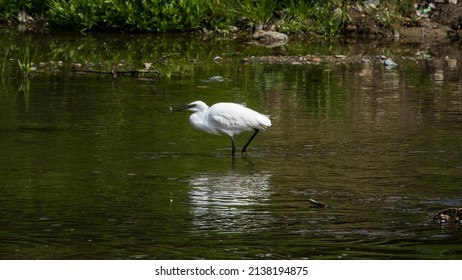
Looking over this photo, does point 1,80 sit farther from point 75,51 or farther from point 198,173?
point 198,173

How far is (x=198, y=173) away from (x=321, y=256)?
3505 millimetres

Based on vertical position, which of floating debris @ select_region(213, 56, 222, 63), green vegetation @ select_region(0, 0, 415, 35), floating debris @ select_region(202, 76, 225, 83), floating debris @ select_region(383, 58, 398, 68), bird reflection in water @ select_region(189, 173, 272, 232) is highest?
green vegetation @ select_region(0, 0, 415, 35)

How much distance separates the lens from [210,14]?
88.0 ft

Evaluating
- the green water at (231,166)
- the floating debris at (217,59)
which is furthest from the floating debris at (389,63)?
the floating debris at (217,59)

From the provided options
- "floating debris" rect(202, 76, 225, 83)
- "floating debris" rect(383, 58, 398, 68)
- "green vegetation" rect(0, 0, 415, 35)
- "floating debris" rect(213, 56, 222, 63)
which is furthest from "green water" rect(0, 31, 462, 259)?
"green vegetation" rect(0, 0, 415, 35)

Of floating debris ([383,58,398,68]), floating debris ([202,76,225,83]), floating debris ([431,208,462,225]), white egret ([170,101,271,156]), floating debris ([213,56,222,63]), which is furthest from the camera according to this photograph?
floating debris ([213,56,222,63])

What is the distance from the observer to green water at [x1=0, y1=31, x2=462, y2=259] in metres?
9.44

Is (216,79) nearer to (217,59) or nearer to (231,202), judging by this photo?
(217,59)

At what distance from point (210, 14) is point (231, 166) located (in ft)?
47.1

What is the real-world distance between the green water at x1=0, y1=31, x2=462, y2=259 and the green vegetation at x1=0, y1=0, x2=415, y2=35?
481 cm

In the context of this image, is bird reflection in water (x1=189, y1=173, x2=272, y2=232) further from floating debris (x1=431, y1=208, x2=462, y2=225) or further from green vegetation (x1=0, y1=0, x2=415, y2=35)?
green vegetation (x1=0, y1=0, x2=415, y2=35)

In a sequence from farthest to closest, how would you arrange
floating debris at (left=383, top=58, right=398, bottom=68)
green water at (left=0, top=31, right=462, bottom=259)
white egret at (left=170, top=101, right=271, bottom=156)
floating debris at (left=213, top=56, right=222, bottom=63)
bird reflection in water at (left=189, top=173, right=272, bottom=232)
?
floating debris at (left=213, top=56, right=222, bottom=63) < floating debris at (left=383, top=58, right=398, bottom=68) < white egret at (left=170, top=101, right=271, bottom=156) < bird reflection in water at (left=189, top=173, right=272, bottom=232) < green water at (left=0, top=31, right=462, bottom=259)

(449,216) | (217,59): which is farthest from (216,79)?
(449,216)

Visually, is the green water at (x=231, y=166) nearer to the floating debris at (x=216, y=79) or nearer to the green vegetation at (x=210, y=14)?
the floating debris at (x=216, y=79)
